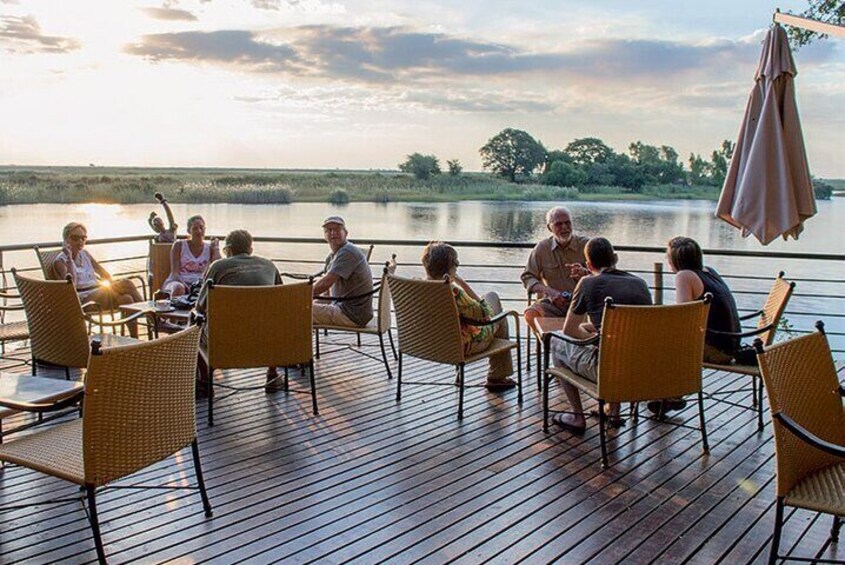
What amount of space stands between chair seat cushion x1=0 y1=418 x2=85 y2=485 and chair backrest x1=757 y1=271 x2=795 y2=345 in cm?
358

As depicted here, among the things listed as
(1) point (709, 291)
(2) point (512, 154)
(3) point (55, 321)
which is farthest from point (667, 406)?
(2) point (512, 154)

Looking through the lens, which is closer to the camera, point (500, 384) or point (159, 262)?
point (500, 384)

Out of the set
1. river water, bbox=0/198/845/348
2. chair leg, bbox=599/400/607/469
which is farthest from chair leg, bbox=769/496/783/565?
river water, bbox=0/198/845/348

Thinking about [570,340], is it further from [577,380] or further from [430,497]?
[430,497]

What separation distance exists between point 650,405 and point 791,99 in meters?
2.12

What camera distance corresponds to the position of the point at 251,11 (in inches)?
345

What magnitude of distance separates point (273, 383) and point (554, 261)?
225 centimetres

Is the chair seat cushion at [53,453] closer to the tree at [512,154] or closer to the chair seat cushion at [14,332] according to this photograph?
the chair seat cushion at [14,332]

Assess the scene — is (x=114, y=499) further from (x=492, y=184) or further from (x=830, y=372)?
(x=492, y=184)

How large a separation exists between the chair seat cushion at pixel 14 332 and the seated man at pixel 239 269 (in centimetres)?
122

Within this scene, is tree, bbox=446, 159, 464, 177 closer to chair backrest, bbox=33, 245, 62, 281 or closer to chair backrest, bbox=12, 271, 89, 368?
chair backrest, bbox=33, 245, 62, 281

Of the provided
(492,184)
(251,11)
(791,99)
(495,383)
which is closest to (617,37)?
(492,184)

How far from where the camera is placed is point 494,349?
13.5ft

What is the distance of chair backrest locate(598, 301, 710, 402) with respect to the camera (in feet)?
10.2
